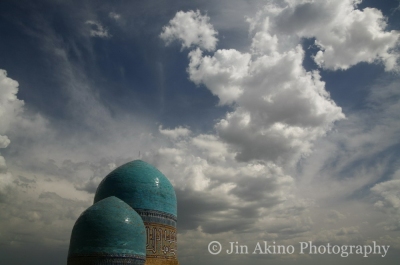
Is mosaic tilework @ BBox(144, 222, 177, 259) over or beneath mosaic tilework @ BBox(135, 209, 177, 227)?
beneath

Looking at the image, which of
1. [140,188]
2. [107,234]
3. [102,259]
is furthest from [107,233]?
[140,188]

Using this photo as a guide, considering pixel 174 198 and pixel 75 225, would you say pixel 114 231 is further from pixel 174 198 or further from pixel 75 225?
pixel 174 198

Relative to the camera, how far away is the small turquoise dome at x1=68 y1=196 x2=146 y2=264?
16.1m

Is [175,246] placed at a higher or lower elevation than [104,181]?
lower

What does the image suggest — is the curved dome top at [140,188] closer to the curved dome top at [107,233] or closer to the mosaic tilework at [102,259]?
the curved dome top at [107,233]

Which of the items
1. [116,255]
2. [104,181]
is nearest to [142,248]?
[116,255]

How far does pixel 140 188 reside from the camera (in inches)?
811

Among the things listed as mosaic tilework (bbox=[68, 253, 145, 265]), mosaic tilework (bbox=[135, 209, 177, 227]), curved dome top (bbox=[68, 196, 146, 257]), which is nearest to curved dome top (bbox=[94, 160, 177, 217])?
mosaic tilework (bbox=[135, 209, 177, 227])

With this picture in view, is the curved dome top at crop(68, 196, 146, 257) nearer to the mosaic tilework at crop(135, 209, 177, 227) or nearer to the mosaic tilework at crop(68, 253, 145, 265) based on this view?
the mosaic tilework at crop(68, 253, 145, 265)

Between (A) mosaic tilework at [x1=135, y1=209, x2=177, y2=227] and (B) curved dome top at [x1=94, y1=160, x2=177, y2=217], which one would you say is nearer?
(A) mosaic tilework at [x1=135, y1=209, x2=177, y2=227]

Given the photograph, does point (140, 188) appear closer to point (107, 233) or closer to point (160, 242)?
point (160, 242)

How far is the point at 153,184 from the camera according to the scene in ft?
69.3

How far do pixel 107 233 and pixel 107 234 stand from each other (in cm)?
4

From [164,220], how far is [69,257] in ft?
18.3
